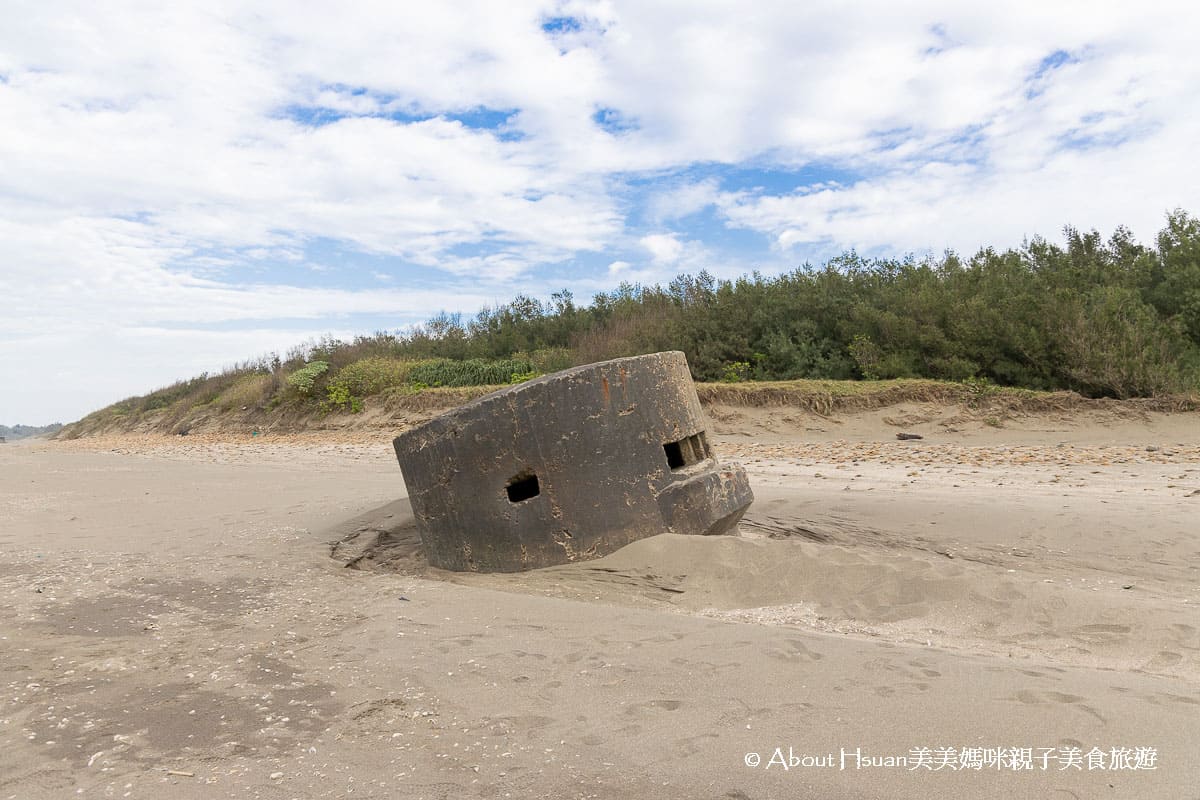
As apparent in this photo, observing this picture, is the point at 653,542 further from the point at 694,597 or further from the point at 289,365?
the point at 289,365

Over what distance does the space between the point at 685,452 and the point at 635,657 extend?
254 centimetres

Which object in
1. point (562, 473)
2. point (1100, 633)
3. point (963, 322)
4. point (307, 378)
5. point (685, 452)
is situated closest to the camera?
point (1100, 633)

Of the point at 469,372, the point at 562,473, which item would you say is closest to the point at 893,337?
the point at 469,372

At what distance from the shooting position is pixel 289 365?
25812 mm

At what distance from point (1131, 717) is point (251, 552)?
6.33 metres

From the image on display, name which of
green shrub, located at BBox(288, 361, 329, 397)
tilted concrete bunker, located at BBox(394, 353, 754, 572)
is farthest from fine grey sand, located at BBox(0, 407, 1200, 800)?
green shrub, located at BBox(288, 361, 329, 397)

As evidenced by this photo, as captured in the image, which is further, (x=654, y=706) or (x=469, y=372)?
(x=469, y=372)

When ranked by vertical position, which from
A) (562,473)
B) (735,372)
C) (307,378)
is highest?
(307,378)

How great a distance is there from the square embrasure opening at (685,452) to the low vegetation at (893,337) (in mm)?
9259

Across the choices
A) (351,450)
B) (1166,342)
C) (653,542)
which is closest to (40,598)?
(653,542)

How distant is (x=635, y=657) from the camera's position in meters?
3.91

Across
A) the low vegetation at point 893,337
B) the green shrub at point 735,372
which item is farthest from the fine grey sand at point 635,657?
the green shrub at point 735,372

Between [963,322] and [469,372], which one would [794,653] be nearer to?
[963,322]

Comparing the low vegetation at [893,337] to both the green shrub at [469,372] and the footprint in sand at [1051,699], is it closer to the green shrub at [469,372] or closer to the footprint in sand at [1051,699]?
the green shrub at [469,372]
